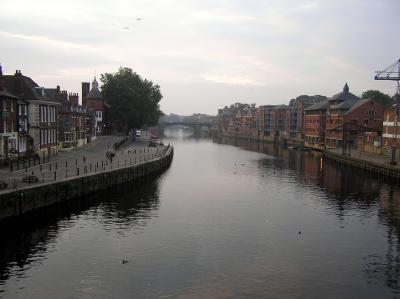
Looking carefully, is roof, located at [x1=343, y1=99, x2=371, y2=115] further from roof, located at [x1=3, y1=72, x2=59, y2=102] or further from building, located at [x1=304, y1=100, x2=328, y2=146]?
roof, located at [x1=3, y1=72, x2=59, y2=102]

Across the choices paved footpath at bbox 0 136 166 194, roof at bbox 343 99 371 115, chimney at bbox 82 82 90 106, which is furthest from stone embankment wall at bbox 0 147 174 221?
roof at bbox 343 99 371 115

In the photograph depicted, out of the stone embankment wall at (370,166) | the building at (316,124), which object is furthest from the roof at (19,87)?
the building at (316,124)

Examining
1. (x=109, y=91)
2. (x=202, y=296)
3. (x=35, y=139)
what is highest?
(x=109, y=91)

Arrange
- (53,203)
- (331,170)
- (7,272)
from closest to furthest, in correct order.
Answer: (7,272) → (53,203) → (331,170)

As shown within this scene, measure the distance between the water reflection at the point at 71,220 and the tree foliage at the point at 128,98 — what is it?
7545 cm

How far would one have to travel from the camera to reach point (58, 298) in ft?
91.7

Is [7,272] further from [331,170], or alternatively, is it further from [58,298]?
[331,170]

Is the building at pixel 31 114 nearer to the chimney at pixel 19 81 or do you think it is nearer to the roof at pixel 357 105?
the chimney at pixel 19 81

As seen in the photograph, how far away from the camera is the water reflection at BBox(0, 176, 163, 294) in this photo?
34.3m

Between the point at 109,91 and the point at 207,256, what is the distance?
4401 inches

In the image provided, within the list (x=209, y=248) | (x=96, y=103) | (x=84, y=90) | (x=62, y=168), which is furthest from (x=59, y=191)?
(x=84, y=90)

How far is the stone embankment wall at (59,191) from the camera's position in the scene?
41.9m

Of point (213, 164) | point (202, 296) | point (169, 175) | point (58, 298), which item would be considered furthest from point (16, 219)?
point (213, 164)

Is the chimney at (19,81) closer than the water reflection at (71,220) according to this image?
No
